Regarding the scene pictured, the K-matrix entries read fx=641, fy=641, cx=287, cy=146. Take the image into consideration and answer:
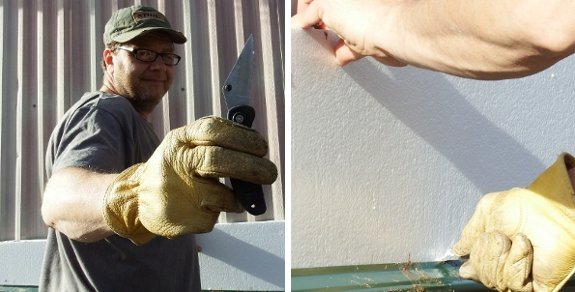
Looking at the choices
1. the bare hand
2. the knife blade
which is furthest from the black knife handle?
the bare hand

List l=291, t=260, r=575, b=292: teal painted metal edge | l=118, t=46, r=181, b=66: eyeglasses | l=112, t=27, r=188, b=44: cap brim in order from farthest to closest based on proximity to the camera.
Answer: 1. l=118, t=46, r=181, b=66: eyeglasses
2. l=112, t=27, r=188, b=44: cap brim
3. l=291, t=260, r=575, b=292: teal painted metal edge

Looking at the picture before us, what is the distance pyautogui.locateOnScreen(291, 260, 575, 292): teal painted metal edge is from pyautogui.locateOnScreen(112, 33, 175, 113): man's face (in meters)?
1.14

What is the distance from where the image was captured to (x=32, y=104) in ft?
14.0

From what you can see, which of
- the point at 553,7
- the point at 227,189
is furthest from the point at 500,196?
the point at 227,189

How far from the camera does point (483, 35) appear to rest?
1.60m

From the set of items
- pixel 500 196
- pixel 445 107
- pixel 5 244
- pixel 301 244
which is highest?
pixel 445 107

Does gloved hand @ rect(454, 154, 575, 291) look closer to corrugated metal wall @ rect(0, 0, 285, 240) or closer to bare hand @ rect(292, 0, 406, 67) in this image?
bare hand @ rect(292, 0, 406, 67)

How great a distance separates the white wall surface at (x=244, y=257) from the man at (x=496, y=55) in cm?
146

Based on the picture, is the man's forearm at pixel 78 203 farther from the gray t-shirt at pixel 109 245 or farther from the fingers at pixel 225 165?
the fingers at pixel 225 165

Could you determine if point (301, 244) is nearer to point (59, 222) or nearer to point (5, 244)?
point (59, 222)

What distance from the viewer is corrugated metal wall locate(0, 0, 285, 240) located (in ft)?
12.8

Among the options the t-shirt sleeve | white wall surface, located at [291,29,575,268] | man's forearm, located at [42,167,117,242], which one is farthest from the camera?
white wall surface, located at [291,29,575,268]

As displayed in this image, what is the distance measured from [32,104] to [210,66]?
1282 millimetres

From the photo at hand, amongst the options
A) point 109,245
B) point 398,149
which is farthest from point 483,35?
point 109,245
